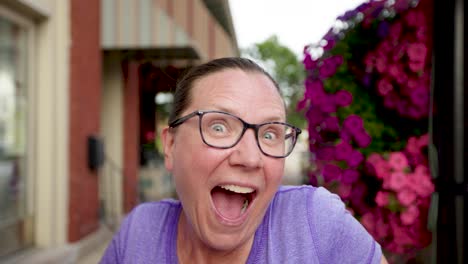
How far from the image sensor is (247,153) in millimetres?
1062

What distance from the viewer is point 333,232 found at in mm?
1128

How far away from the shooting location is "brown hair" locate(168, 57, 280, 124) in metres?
1.17

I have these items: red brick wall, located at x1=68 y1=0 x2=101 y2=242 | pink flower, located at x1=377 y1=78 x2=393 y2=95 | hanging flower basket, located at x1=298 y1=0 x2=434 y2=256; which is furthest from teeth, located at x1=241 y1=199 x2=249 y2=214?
red brick wall, located at x1=68 y1=0 x2=101 y2=242

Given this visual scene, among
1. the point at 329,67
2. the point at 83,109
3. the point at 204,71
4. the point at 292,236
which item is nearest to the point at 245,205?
the point at 292,236

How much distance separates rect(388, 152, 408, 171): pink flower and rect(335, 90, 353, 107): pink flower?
0.95ft

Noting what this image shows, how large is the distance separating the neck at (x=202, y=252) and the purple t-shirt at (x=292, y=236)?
0.02 m

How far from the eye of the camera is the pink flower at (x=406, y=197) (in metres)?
1.79

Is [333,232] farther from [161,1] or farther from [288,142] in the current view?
[161,1]

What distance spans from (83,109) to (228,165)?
4245 mm

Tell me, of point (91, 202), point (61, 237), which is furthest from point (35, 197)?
point (91, 202)

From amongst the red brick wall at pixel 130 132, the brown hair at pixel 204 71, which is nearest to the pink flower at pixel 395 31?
the brown hair at pixel 204 71

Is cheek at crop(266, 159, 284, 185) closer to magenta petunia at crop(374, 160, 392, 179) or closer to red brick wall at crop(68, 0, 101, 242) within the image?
magenta petunia at crop(374, 160, 392, 179)

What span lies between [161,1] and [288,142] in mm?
5617

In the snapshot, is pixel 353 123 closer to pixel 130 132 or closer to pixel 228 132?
pixel 228 132
